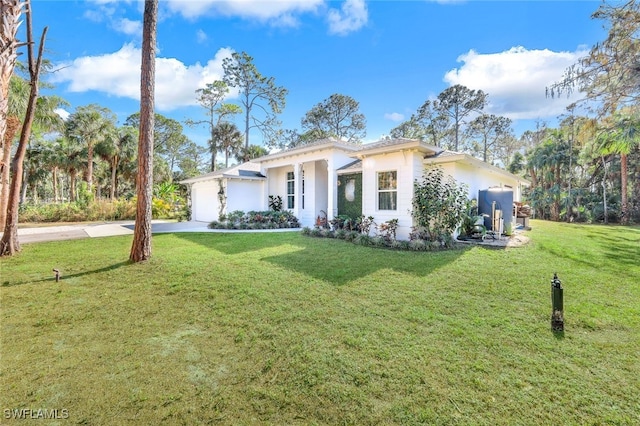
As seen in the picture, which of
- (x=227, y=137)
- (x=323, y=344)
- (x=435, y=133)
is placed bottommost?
(x=323, y=344)

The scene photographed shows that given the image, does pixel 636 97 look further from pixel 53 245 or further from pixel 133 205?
→ pixel 133 205

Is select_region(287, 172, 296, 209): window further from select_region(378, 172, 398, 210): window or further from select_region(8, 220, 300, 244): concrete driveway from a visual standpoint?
select_region(378, 172, 398, 210): window

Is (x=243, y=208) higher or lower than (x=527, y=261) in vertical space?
higher

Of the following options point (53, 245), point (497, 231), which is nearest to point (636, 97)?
point (497, 231)

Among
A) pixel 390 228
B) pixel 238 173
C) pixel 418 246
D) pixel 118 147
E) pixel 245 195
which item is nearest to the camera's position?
pixel 418 246

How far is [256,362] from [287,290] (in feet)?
6.72

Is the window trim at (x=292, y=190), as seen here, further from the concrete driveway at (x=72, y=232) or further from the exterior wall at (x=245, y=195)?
the concrete driveway at (x=72, y=232)

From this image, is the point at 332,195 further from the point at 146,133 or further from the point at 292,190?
the point at 146,133

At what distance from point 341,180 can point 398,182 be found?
335 centimetres

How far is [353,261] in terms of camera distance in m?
6.97

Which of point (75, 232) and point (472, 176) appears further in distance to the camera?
point (75, 232)

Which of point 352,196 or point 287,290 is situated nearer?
point 287,290

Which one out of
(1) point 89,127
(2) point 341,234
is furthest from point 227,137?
(2) point 341,234

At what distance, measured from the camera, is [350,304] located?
14.5 ft
